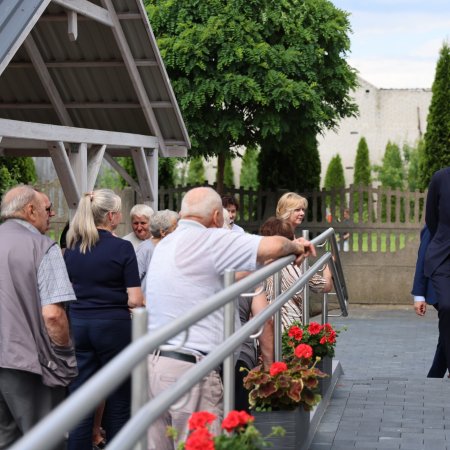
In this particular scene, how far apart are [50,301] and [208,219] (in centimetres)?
85

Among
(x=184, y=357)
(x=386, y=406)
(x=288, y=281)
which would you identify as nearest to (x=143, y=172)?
(x=386, y=406)

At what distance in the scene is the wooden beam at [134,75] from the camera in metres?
12.1

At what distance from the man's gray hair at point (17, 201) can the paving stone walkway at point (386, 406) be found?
206cm

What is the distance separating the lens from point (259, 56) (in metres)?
17.3

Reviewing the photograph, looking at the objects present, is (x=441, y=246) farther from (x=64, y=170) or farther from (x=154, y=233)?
(x=64, y=170)

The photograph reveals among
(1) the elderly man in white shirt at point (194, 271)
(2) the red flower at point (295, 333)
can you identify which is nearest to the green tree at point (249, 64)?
(2) the red flower at point (295, 333)

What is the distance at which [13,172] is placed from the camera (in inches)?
827

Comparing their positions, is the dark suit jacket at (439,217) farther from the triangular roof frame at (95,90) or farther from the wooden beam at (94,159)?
the wooden beam at (94,159)

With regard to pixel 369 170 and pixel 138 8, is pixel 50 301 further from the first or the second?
pixel 369 170

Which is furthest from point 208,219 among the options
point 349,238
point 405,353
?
point 349,238

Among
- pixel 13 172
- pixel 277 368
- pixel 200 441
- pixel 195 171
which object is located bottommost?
pixel 277 368

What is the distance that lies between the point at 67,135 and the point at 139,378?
7898 mm

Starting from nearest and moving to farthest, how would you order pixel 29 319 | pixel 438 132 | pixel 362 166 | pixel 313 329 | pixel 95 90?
pixel 29 319 < pixel 313 329 < pixel 95 90 < pixel 438 132 < pixel 362 166

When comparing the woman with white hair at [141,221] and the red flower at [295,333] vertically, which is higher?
the woman with white hair at [141,221]
